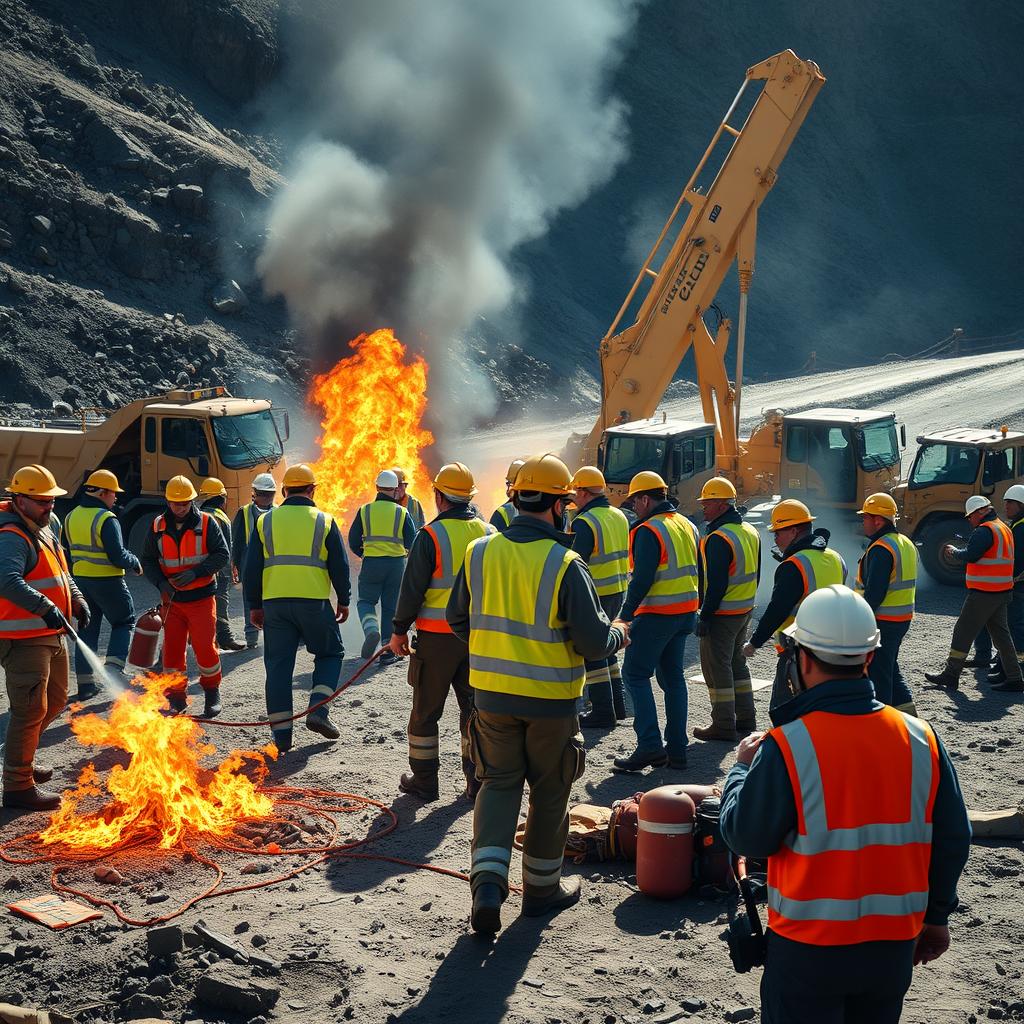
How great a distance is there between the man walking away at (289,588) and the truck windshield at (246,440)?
6.96m

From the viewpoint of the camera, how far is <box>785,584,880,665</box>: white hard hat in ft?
10.2

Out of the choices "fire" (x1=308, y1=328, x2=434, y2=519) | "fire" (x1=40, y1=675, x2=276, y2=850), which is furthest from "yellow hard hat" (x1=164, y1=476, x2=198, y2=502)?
"fire" (x1=308, y1=328, x2=434, y2=519)

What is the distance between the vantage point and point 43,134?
29.5 meters

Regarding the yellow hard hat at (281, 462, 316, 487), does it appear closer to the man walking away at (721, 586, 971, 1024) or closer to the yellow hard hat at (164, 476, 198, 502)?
the yellow hard hat at (164, 476, 198, 502)

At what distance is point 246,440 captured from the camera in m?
14.8

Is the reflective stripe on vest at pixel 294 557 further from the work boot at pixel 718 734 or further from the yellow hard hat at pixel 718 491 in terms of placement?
the work boot at pixel 718 734

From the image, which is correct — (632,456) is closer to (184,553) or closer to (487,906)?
(184,553)

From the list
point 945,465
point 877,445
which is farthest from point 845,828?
point 877,445

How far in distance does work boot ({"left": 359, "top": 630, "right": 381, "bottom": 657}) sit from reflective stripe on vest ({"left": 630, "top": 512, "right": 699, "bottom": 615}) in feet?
12.0

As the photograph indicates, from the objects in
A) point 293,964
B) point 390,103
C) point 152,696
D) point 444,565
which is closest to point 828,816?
point 293,964

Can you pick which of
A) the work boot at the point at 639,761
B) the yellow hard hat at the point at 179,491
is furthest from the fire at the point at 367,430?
the work boot at the point at 639,761

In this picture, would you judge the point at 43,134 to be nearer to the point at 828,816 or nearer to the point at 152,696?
the point at 152,696

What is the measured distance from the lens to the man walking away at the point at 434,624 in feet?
21.4

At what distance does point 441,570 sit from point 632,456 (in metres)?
9.06
